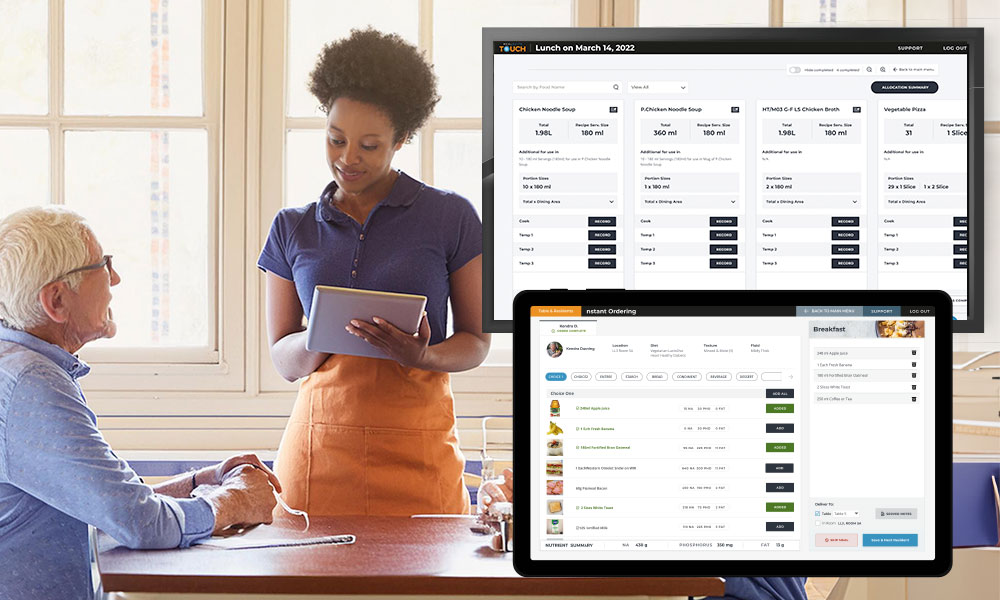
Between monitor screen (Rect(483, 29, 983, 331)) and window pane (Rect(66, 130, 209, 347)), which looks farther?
window pane (Rect(66, 130, 209, 347))

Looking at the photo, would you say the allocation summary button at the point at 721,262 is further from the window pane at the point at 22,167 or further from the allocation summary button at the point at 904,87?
the window pane at the point at 22,167

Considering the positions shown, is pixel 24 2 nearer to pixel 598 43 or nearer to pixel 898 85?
pixel 598 43

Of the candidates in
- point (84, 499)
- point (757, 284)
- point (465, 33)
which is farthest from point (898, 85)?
point (465, 33)

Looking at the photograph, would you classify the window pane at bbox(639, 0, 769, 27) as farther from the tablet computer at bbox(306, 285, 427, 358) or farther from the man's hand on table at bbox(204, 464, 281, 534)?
the man's hand on table at bbox(204, 464, 281, 534)

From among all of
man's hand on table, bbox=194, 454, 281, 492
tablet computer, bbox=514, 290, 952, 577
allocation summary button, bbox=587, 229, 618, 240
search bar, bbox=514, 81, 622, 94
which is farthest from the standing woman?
tablet computer, bbox=514, 290, 952, 577

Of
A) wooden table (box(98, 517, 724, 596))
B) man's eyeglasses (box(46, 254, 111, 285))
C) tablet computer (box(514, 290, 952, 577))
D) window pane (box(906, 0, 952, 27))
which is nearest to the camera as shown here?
tablet computer (box(514, 290, 952, 577))

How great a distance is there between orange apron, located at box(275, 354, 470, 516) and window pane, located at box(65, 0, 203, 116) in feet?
5.23

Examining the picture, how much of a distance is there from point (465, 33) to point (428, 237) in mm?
1330

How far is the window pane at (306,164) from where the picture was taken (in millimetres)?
3348

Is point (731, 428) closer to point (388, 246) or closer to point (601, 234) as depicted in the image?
point (601, 234)

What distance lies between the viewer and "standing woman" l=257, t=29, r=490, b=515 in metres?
2.15

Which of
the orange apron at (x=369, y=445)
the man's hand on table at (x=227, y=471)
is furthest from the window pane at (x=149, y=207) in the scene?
the man's hand on table at (x=227, y=471)

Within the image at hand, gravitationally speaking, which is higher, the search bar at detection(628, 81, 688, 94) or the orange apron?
the search bar at detection(628, 81, 688, 94)

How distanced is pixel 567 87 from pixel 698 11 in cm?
191
